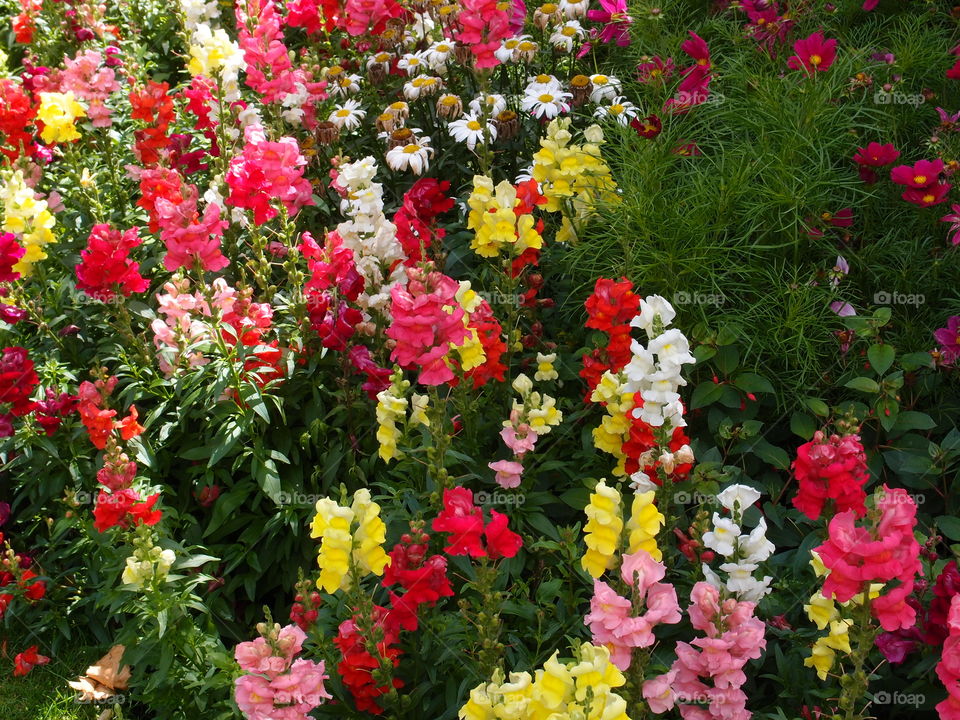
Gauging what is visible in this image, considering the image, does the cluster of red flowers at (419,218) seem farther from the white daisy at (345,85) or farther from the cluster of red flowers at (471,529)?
the white daisy at (345,85)

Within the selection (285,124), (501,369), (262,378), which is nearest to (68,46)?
(285,124)

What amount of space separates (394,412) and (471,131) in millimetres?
1651

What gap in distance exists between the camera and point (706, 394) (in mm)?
3322

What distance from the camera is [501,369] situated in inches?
128

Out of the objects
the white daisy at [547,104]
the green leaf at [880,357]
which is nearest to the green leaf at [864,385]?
the green leaf at [880,357]

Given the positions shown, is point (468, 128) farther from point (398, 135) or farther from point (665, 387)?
point (665, 387)

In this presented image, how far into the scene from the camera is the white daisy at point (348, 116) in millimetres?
4586

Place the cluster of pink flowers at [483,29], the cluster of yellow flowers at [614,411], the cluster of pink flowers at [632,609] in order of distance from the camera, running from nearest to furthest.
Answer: the cluster of pink flowers at [632,609] → the cluster of yellow flowers at [614,411] → the cluster of pink flowers at [483,29]

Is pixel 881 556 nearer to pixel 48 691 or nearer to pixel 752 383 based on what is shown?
pixel 752 383

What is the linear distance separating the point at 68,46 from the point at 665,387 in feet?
16.9

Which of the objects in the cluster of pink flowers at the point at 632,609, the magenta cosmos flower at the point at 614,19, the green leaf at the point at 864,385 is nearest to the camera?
the cluster of pink flowers at the point at 632,609

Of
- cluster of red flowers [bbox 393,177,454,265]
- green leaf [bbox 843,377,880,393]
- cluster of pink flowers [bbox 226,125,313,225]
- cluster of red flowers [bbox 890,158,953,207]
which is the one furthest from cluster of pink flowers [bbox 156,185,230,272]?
cluster of red flowers [bbox 890,158,953,207]

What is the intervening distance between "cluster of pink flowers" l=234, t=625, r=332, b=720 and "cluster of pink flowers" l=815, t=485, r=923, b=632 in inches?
48.8

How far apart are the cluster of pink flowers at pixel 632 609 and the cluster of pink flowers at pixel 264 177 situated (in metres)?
2.06
